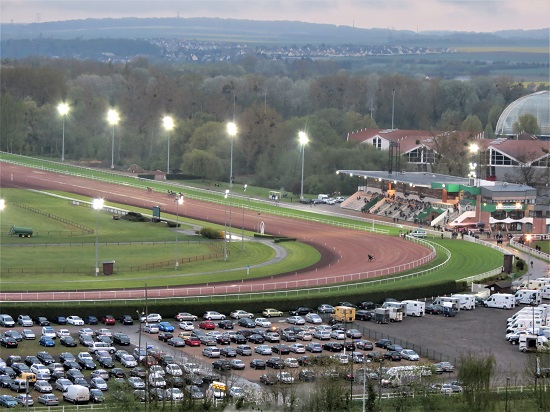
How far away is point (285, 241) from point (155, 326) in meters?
34.8

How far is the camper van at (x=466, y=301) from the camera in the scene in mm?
81625

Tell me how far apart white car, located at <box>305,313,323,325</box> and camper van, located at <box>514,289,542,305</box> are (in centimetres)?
1436

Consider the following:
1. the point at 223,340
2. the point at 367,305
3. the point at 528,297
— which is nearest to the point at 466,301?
the point at 528,297

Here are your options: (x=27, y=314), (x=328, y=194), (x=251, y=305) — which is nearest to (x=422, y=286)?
(x=251, y=305)

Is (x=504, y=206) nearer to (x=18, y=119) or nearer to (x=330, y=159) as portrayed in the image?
(x=330, y=159)

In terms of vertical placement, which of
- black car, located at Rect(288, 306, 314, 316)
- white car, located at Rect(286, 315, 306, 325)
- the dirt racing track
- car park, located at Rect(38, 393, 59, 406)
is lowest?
the dirt racing track

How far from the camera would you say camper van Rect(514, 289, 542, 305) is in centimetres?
8400

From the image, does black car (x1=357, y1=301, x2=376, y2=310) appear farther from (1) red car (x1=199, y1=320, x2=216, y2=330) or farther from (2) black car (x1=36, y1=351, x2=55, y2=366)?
(2) black car (x1=36, y1=351, x2=55, y2=366)

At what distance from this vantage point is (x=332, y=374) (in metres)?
57.1

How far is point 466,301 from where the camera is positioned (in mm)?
81875

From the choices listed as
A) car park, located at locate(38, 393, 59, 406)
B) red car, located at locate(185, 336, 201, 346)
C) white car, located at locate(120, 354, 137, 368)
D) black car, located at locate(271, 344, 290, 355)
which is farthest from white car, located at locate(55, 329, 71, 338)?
car park, located at locate(38, 393, 59, 406)

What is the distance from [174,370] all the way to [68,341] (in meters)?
8.71

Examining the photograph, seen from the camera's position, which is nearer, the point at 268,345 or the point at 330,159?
the point at 268,345

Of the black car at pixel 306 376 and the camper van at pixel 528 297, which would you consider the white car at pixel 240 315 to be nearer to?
the black car at pixel 306 376
